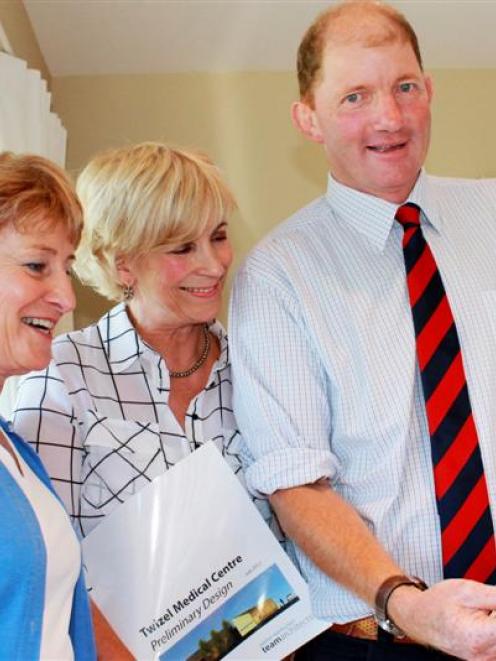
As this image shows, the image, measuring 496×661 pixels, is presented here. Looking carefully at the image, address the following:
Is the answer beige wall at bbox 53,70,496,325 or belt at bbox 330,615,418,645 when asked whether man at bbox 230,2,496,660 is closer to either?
belt at bbox 330,615,418,645

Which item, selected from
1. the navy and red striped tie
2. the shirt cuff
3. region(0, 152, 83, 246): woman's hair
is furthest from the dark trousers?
region(0, 152, 83, 246): woman's hair

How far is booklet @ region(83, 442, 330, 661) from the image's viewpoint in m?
1.48

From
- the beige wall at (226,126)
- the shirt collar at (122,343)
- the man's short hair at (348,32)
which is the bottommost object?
the shirt collar at (122,343)

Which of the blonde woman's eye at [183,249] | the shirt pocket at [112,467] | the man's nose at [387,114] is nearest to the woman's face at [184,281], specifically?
the blonde woman's eye at [183,249]

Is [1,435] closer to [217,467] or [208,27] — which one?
[217,467]

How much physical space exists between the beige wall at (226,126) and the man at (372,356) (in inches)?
87.6

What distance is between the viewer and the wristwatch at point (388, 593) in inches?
49.4

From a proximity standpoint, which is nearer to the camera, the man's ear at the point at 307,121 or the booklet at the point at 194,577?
the booklet at the point at 194,577

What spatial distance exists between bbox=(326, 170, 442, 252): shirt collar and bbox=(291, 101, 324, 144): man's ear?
101 mm

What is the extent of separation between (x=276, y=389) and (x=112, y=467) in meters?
0.28

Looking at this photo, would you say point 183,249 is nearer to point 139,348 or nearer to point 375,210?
point 139,348

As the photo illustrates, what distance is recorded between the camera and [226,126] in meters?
3.92

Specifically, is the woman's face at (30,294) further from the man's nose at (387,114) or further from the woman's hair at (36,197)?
the man's nose at (387,114)

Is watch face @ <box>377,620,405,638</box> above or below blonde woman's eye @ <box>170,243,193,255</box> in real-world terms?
below
